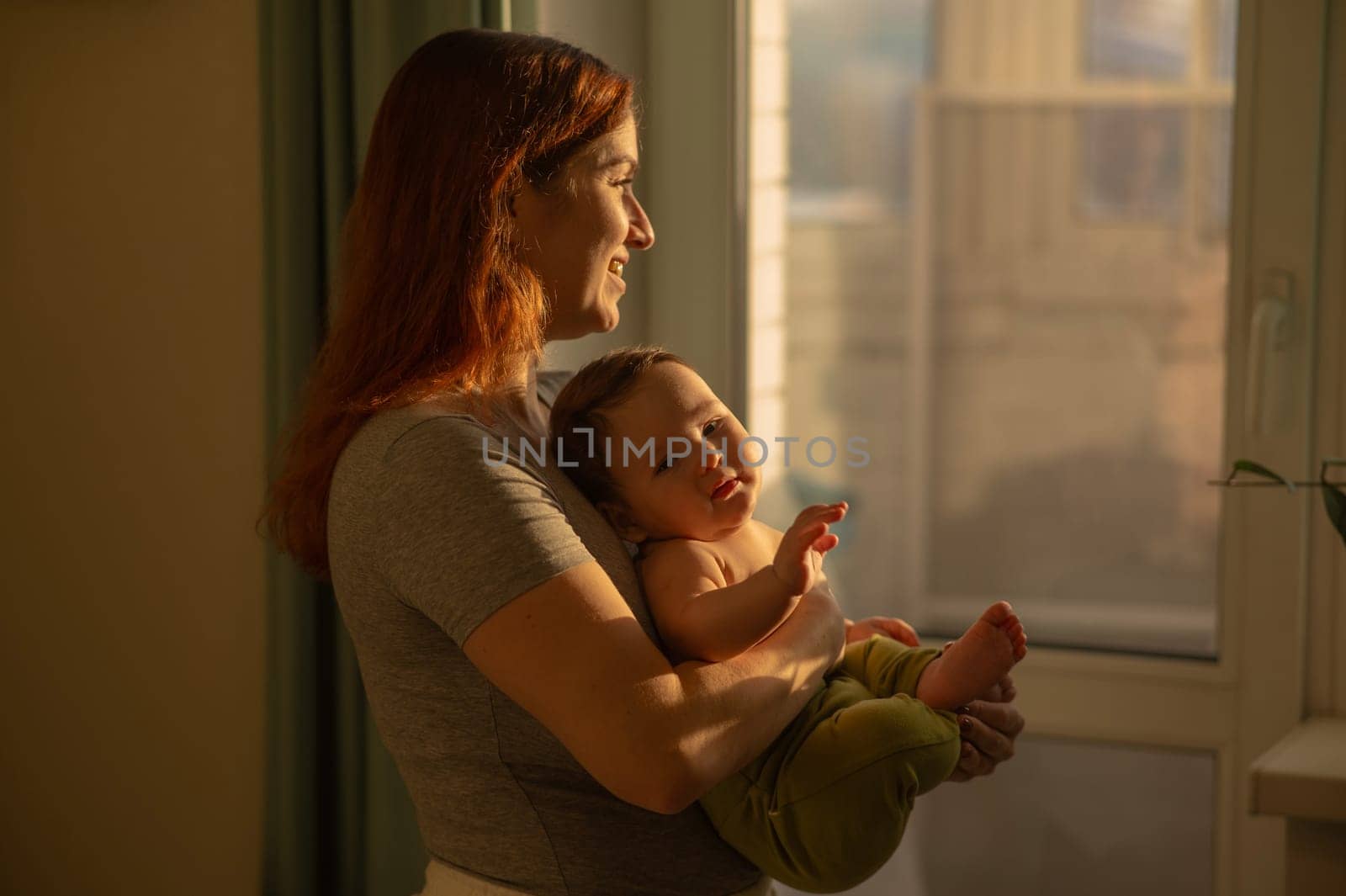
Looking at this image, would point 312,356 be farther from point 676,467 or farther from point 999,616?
point 999,616

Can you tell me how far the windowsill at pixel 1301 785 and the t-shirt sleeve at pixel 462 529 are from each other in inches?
39.2

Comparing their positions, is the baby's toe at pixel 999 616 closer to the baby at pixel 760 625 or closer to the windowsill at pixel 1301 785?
the baby at pixel 760 625

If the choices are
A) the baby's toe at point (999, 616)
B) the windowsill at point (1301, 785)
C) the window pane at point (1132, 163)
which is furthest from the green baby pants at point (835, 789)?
the window pane at point (1132, 163)

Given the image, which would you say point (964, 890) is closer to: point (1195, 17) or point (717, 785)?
point (717, 785)

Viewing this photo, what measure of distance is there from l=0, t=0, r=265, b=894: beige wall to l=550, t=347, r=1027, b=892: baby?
0.94m

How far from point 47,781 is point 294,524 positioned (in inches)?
45.4

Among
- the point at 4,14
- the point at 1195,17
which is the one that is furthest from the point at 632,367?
the point at 4,14

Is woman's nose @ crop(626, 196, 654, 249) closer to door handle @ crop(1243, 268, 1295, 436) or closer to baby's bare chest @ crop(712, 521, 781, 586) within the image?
baby's bare chest @ crop(712, 521, 781, 586)

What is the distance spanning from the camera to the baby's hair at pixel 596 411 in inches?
53.4

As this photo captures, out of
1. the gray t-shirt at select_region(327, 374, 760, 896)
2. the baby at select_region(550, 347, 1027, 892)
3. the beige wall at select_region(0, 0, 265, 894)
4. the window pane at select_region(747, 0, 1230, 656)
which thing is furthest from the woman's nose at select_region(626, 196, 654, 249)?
the beige wall at select_region(0, 0, 265, 894)

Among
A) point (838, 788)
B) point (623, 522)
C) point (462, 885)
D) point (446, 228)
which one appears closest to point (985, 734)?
point (838, 788)

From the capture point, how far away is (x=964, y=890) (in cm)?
214

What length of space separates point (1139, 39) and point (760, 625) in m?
1.21

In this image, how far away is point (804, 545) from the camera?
117 centimetres
